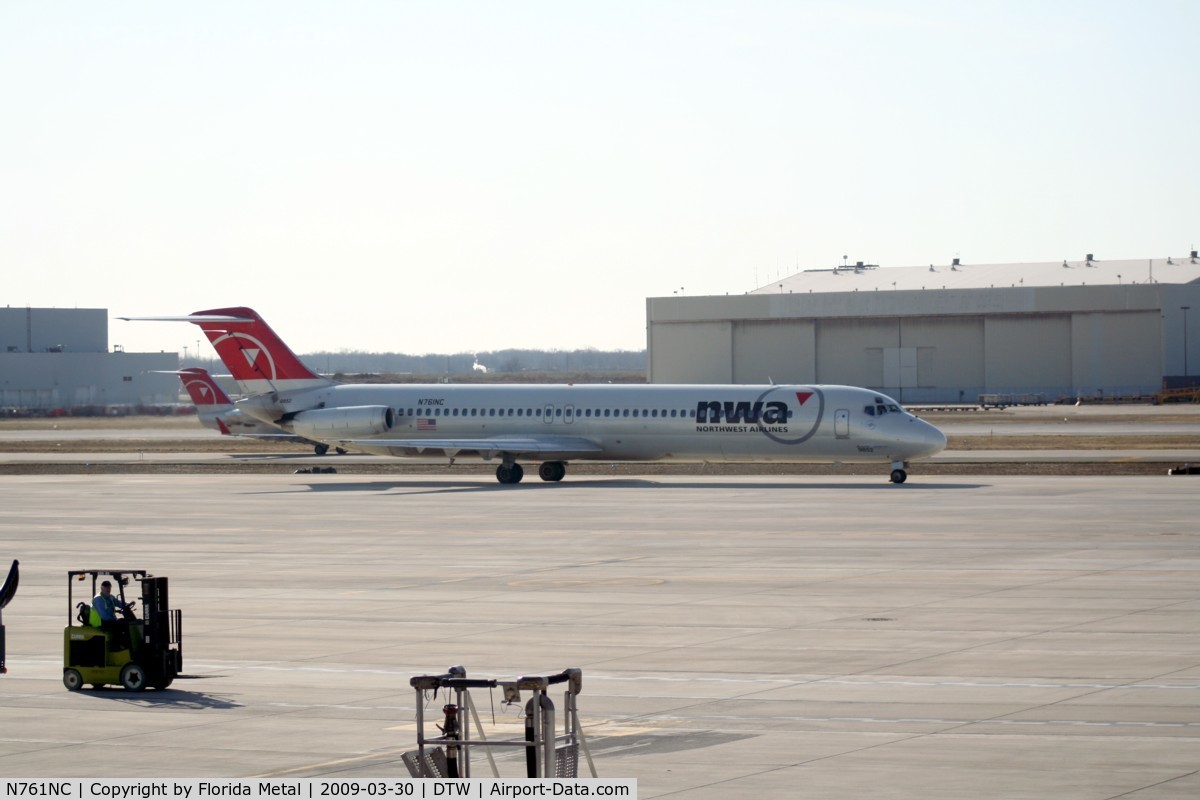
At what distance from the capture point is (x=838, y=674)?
19516 mm

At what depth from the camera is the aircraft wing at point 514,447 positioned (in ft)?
187

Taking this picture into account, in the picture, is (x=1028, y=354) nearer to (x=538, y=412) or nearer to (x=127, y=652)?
(x=538, y=412)

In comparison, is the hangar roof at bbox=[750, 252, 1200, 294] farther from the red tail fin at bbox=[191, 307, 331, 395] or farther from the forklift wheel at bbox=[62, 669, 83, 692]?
the forklift wheel at bbox=[62, 669, 83, 692]

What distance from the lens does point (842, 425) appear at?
5453cm

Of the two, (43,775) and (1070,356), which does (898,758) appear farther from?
(1070,356)

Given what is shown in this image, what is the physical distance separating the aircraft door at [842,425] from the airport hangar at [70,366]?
9935 centimetres

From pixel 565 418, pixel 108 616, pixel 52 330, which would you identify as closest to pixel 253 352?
pixel 565 418

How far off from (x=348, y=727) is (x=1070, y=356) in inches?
4688

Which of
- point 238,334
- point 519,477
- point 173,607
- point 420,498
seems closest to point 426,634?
point 173,607

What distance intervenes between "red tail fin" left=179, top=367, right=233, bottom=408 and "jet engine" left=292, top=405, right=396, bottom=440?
74.3 ft

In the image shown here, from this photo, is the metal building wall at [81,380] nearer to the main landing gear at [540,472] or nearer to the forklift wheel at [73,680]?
the main landing gear at [540,472]

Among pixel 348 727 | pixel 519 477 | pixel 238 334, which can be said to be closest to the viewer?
pixel 348 727

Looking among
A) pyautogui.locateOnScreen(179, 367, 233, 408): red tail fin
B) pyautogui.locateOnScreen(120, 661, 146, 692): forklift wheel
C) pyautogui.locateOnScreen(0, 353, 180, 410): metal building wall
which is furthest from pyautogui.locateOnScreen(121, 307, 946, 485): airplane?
pyautogui.locateOnScreen(0, 353, 180, 410): metal building wall

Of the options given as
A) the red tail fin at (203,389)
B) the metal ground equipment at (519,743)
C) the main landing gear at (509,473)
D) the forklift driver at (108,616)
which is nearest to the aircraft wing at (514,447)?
the main landing gear at (509,473)
